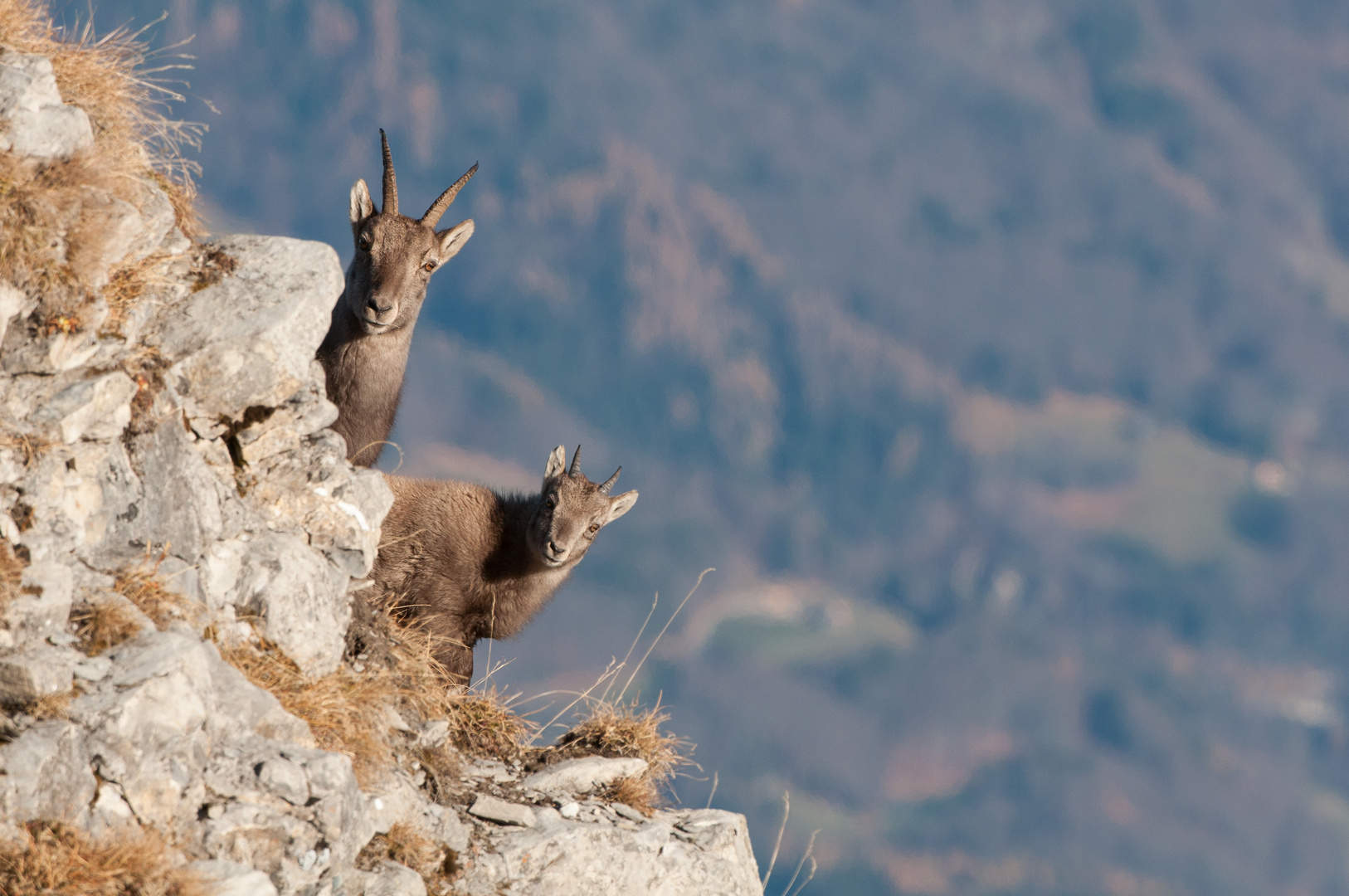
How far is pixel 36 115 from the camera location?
9633 mm

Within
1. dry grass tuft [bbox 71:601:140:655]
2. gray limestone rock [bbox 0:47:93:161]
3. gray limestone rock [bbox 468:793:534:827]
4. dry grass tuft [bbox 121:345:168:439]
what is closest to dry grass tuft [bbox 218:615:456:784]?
gray limestone rock [bbox 468:793:534:827]

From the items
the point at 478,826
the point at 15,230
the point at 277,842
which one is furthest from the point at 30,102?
the point at 478,826

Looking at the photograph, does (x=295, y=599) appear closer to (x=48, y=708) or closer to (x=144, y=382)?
(x=144, y=382)

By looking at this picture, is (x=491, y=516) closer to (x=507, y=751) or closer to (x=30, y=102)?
(x=507, y=751)

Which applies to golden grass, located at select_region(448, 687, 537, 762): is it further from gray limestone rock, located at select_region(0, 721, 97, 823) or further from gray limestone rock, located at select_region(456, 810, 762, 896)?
gray limestone rock, located at select_region(0, 721, 97, 823)

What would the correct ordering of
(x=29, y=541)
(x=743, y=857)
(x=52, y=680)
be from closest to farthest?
1. (x=52, y=680)
2. (x=29, y=541)
3. (x=743, y=857)

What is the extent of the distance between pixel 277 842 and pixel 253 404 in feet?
11.7

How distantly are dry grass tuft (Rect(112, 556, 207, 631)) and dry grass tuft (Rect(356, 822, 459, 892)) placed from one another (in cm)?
193

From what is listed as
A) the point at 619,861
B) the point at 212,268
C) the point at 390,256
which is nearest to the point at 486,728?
the point at 619,861

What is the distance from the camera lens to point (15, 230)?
9.16 meters

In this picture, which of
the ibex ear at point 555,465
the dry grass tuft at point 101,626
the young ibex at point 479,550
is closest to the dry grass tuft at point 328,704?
the dry grass tuft at point 101,626

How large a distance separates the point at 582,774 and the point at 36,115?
6.48m

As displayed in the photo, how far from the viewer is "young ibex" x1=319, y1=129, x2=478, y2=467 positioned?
13.8 m

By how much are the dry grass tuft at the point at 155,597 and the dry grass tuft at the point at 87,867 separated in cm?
171
